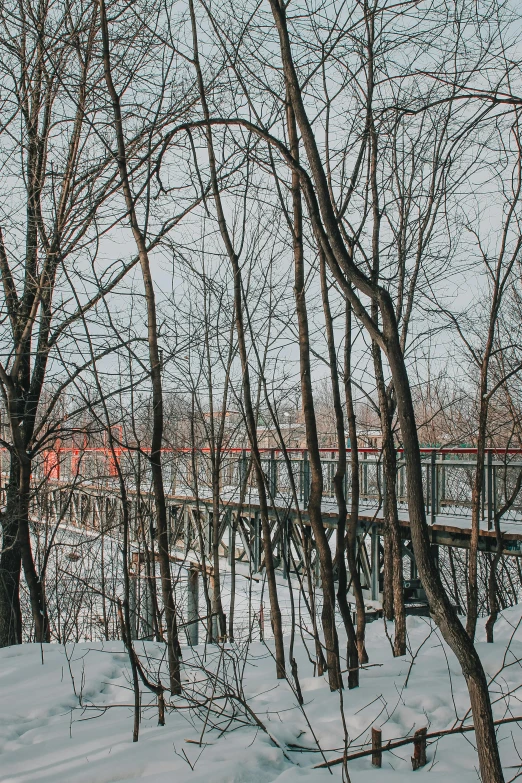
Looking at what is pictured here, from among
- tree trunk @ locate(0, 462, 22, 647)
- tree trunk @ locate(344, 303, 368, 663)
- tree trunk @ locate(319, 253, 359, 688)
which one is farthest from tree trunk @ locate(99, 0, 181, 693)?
tree trunk @ locate(0, 462, 22, 647)

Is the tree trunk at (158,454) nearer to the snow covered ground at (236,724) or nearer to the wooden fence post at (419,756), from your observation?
the snow covered ground at (236,724)

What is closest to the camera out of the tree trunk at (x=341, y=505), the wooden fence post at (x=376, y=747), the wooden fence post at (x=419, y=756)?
the wooden fence post at (x=376, y=747)

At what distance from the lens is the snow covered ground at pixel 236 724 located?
3453mm

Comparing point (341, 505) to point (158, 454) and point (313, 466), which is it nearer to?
point (313, 466)

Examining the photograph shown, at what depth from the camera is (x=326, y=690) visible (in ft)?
15.3

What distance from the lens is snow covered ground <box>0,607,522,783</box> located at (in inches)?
136

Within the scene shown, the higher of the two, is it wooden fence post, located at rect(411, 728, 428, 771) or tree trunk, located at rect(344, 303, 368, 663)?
tree trunk, located at rect(344, 303, 368, 663)

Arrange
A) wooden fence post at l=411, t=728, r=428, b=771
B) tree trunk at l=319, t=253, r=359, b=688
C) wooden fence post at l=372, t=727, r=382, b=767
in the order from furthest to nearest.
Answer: tree trunk at l=319, t=253, r=359, b=688 → wooden fence post at l=411, t=728, r=428, b=771 → wooden fence post at l=372, t=727, r=382, b=767

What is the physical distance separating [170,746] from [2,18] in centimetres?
757

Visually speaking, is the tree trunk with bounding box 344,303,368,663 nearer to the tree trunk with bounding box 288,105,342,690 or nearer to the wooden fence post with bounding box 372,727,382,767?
the tree trunk with bounding box 288,105,342,690

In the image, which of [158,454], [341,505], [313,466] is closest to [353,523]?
[341,505]

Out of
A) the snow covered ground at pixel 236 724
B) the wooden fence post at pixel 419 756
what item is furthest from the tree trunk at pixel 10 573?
the wooden fence post at pixel 419 756

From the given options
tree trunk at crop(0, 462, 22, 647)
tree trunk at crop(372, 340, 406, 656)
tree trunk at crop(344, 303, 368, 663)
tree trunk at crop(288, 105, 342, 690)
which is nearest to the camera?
tree trunk at crop(288, 105, 342, 690)

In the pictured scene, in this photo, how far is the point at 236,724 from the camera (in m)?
4.17
